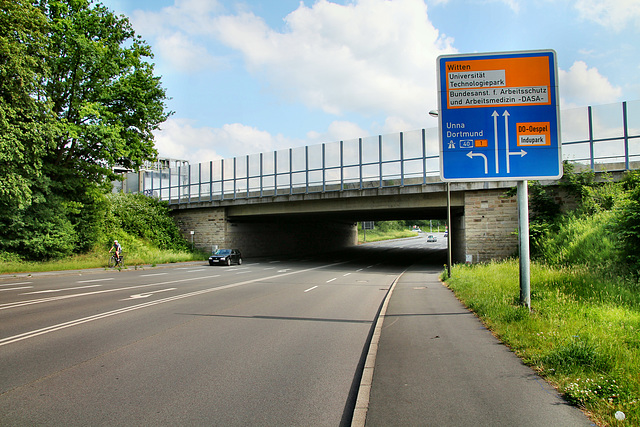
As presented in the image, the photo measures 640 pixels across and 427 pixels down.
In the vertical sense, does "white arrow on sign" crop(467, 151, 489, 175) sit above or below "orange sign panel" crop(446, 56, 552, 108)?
below

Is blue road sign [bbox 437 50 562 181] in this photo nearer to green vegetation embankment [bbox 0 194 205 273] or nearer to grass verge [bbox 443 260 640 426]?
grass verge [bbox 443 260 640 426]

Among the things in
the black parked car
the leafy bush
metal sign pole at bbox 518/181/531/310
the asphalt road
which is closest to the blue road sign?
metal sign pole at bbox 518/181/531/310

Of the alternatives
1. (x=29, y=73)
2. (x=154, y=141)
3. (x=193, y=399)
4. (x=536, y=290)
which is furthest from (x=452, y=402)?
(x=154, y=141)

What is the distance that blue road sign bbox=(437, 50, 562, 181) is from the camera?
310 inches

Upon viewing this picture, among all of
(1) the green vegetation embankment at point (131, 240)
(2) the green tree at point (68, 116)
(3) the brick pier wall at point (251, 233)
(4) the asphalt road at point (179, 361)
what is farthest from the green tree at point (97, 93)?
(4) the asphalt road at point (179, 361)

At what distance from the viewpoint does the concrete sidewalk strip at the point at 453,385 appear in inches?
144

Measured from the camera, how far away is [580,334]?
5504mm

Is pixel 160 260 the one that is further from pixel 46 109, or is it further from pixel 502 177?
pixel 502 177

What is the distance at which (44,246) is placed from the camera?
76.7 ft

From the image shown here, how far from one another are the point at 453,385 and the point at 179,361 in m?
3.72

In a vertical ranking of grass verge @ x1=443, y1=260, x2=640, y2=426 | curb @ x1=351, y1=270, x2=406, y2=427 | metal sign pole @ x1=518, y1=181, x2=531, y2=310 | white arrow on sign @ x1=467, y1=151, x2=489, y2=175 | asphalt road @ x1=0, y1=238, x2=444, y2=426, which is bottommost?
asphalt road @ x1=0, y1=238, x2=444, y2=426

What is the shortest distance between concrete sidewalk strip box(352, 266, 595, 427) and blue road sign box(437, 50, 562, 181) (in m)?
3.23

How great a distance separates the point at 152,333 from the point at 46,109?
1895 centimetres

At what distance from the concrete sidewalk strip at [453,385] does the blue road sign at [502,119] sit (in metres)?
3.23
